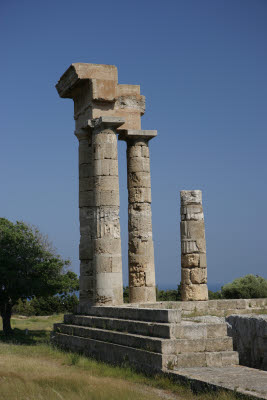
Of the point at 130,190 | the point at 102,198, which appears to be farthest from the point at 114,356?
the point at 130,190

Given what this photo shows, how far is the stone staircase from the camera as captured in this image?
487 inches

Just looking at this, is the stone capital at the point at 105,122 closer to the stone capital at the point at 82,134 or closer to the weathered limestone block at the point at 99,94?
the weathered limestone block at the point at 99,94

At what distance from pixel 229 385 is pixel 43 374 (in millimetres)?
4027

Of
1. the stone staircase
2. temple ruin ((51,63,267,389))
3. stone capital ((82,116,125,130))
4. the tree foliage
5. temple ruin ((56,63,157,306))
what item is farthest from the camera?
the tree foliage

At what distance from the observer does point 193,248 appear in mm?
22844

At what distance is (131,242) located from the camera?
70.2 feet

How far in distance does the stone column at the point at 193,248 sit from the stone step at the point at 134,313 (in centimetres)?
485

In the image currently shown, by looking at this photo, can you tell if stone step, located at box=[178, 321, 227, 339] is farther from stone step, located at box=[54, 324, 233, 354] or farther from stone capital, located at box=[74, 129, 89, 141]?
stone capital, located at box=[74, 129, 89, 141]

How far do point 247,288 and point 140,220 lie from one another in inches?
536

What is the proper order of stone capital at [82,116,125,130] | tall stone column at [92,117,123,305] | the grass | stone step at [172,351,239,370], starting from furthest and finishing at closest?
stone capital at [82,116,125,130] < tall stone column at [92,117,123,305] < stone step at [172,351,239,370] < the grass

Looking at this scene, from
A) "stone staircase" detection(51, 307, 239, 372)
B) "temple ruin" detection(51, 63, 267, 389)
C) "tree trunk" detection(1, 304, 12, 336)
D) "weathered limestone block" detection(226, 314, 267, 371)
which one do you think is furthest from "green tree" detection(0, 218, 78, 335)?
"weathered limestone block" detection(226, 314, 267, 371)

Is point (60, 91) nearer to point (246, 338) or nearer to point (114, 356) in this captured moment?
point (114, 356)

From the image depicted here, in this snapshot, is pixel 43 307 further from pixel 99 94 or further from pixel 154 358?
pixel 154 358

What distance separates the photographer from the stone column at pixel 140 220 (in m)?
21.0
